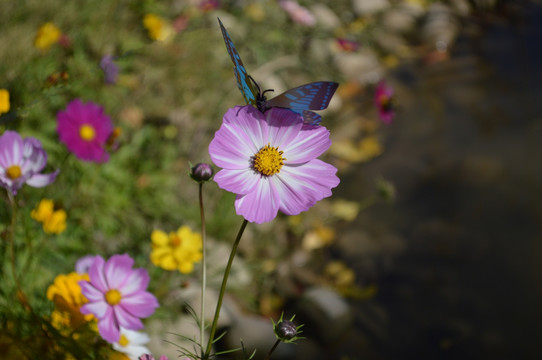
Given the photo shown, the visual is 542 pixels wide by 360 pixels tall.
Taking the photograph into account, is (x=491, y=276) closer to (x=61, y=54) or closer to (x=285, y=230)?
(x=285, y=230)

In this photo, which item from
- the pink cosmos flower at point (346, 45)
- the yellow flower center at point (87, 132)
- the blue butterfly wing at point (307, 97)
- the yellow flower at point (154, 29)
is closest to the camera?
the blue butterfly wing at point (307, 97)

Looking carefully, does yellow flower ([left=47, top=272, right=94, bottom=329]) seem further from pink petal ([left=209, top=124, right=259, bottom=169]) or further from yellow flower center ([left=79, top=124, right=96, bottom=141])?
yellow flower center ([left=79, top=124, right=96, bottom=141])

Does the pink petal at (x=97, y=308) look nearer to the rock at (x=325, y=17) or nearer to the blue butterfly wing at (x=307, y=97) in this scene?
the blue butterfly wing at (x=307, y=97)

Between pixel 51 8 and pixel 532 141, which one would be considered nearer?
pixel 51 8

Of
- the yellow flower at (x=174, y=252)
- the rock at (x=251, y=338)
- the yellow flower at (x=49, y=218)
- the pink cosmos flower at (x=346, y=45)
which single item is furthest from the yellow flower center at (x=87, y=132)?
the pink cosmos flower at (x=346, y=45)

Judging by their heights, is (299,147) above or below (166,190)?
below

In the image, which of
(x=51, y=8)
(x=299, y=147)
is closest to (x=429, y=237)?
(x=299, y=147)

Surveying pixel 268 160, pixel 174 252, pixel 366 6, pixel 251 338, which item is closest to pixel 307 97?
pixel 268 160
